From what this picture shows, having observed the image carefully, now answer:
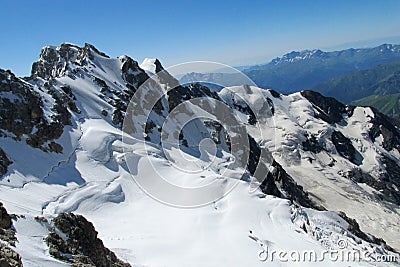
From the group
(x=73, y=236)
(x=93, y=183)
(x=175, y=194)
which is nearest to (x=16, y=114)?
(x=93, y=183)

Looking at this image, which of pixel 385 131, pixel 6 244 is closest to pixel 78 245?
pixel 6 244

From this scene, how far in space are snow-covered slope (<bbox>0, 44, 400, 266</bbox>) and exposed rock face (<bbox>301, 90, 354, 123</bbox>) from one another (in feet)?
261

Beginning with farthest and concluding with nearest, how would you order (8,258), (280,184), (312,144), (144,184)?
(312,144) < (280,184) < (144,184) < (8,258)

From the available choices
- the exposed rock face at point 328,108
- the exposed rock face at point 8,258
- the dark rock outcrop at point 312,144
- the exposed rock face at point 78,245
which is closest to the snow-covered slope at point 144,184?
the exposed rock face at point 78,245

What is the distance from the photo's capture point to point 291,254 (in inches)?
1260

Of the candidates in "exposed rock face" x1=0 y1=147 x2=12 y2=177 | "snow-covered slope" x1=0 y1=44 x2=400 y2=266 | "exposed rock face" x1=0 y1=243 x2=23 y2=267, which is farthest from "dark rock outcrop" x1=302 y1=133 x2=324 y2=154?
"exposed rock face" x1=0 y1=243 x2=23 y2=267

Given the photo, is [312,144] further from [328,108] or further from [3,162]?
[3,162]

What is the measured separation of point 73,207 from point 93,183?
694 centimetres

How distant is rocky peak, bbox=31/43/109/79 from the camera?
91.4m

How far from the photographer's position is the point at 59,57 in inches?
3743

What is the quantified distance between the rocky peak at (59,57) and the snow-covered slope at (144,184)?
15.6 inches

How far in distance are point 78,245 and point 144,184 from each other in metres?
25.5

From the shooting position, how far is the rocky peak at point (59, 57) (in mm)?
91356

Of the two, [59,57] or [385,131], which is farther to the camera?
[385,131]
